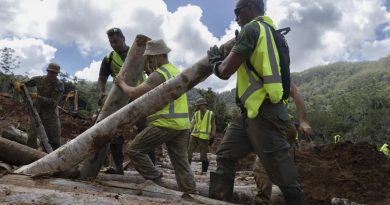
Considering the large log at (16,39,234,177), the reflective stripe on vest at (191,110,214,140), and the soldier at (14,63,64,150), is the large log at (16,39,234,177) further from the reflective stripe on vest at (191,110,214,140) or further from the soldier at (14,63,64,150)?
the reflective stripe on vest at (191,110,214,140)

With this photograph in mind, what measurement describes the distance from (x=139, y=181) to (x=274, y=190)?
5.59 feet

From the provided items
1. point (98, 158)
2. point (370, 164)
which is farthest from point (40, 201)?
point (370, 164)

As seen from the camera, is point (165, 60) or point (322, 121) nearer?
point (165, 60)

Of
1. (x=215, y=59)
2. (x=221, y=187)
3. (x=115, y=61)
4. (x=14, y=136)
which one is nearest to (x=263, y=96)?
(x=215, y=59)

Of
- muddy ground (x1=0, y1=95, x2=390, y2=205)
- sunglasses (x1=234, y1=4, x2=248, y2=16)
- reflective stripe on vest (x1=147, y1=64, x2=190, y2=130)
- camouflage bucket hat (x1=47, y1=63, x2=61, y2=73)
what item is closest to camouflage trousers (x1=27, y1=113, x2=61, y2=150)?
camouflage bucket hat (x1=47, y1=63, x2=61, y2=73)

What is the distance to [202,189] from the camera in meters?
5.41

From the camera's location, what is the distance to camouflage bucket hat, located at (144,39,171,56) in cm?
502

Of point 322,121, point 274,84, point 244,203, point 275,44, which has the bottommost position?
point 244,203

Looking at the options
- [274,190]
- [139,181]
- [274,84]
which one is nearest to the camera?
[274,84]

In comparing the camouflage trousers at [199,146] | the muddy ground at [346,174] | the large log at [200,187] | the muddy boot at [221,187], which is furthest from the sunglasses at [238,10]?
the camouflage trousers at [199,146]

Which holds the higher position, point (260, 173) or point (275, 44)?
point (275, 44)

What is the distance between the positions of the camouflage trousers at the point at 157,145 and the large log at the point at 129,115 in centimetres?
35

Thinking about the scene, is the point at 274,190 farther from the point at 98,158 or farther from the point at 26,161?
the point at 26,161

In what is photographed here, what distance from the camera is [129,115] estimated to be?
460 cm
